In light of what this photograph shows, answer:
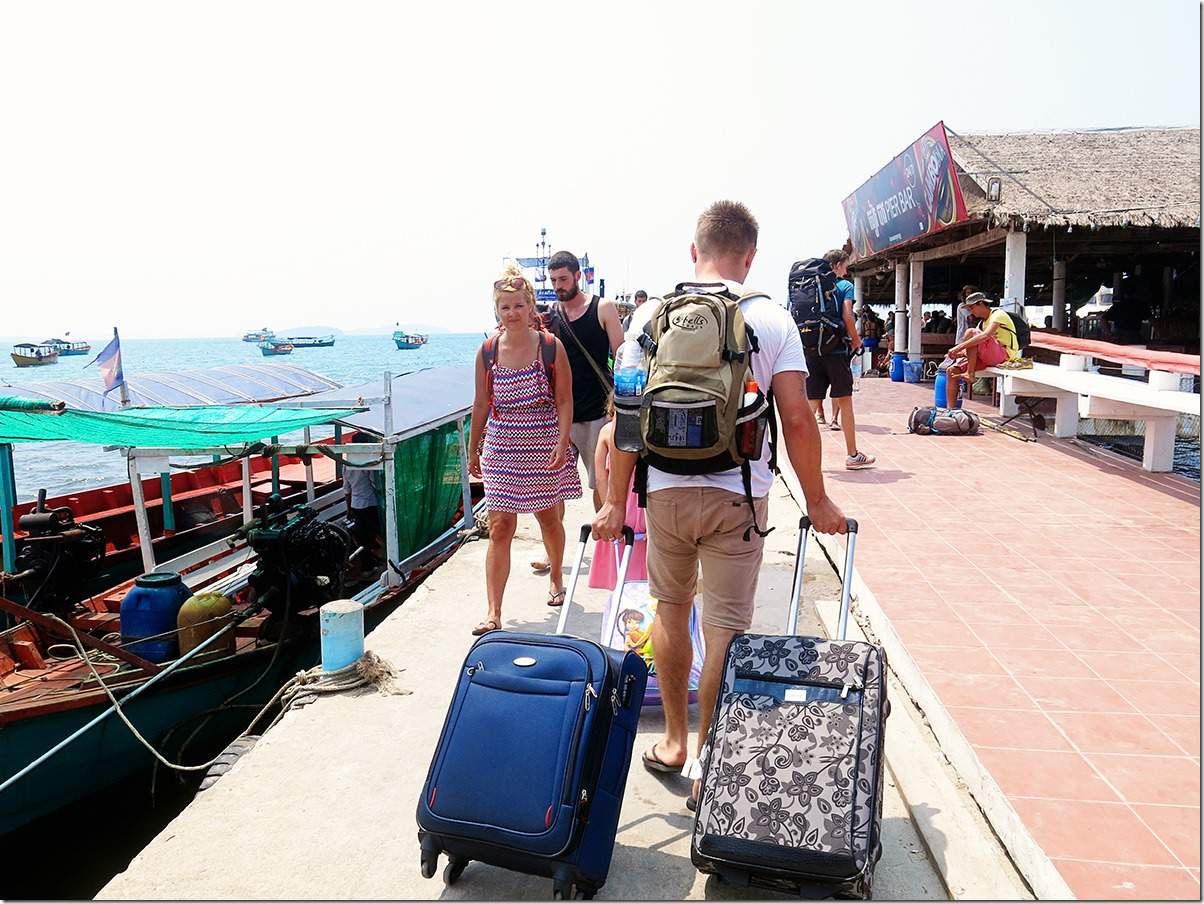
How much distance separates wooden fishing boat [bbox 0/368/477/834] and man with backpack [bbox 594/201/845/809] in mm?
3520

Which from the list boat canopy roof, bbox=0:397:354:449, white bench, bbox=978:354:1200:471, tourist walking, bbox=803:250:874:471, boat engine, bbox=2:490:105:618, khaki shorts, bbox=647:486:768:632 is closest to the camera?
khaki shorts, bbox=647:486:768:632

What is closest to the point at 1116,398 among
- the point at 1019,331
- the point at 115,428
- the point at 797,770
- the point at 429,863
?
the point at 1019,331

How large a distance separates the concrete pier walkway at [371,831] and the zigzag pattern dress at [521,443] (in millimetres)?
971

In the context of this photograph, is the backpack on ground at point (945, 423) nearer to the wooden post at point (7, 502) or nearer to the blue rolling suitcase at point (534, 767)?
the blue rolling suitcase at point (534, 767)

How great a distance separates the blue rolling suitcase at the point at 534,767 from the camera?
2.37m

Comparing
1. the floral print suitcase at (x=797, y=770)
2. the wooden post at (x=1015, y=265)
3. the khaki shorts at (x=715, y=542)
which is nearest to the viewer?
the floral print suitcase at (x=797, y=770)

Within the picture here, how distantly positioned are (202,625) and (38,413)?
1723 mm

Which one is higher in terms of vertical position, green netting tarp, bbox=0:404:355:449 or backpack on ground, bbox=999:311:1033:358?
backpack on ground, bbox=999:311:1033:358

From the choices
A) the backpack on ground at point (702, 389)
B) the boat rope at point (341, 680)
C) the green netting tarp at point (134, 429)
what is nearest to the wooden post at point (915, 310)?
the green netting tarp at point (134, 429)

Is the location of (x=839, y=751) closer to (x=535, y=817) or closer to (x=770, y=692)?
(x=770, y=692)

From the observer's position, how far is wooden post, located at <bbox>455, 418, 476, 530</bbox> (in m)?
7.95

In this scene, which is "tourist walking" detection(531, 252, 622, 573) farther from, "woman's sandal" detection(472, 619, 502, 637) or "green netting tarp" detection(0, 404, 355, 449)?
"green netting tarp" detection(0, 404, 355, 449)

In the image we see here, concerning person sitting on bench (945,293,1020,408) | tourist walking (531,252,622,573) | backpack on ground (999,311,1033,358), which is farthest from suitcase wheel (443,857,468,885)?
backpack on ground (999,311,1033,358)

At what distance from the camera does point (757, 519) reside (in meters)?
2.96
